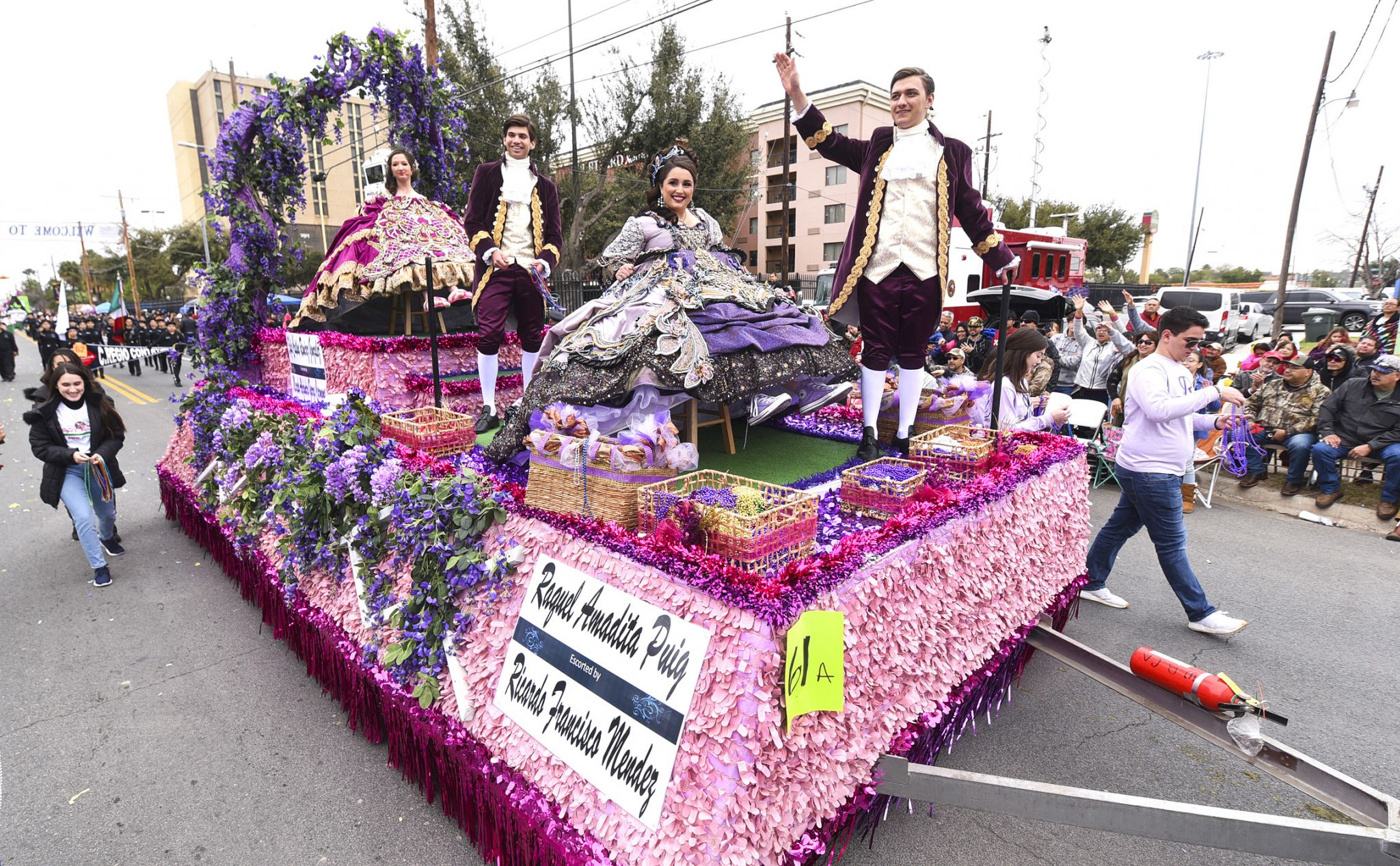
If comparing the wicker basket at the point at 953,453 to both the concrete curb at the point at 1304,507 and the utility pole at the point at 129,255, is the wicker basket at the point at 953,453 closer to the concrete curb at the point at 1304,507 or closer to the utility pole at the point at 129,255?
the concrete curb at the point at 1304,507

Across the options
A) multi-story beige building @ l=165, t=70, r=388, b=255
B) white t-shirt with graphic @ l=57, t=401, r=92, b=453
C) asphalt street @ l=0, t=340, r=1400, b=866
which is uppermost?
multi-story beige building @ l=165, t=70, r=388, b=255

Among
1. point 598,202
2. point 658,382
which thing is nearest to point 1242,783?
point 658,382

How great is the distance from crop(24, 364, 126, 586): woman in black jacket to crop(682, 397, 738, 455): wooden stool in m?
4.48

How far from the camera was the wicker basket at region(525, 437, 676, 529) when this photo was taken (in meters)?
2.47

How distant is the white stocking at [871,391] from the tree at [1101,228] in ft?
134

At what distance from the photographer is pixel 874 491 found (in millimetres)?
2963

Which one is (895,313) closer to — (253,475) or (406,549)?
(406,549)

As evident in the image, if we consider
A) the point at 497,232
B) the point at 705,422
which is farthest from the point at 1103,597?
the point at 497,232

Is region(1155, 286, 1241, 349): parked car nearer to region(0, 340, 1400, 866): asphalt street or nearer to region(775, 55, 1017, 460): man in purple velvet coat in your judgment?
region(0, 340, 1400, 866): asphalt street

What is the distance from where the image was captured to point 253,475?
436cm

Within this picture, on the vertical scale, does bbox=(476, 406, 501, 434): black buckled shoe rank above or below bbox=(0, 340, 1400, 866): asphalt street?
above

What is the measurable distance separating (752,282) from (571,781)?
9.52ft

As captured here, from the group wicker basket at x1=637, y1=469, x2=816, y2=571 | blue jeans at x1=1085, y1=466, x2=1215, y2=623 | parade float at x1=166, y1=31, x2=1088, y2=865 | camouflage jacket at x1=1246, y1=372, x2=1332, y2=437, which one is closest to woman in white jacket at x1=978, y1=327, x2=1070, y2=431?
parade float at x1=166, y1=31, x2=1088, y2=865

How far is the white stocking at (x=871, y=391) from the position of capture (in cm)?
393
